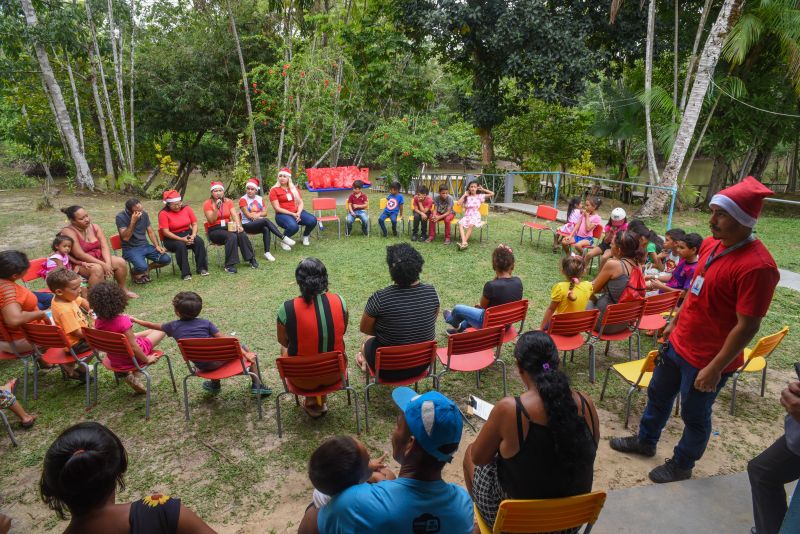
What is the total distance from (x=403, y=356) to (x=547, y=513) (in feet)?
5.86

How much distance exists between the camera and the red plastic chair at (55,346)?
13.3 feet

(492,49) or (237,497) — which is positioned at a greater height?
(492,49)

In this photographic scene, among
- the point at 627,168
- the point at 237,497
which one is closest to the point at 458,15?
the point at 627,168

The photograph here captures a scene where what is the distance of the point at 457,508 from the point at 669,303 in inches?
158

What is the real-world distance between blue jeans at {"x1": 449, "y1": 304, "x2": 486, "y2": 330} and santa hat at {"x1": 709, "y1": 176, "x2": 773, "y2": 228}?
8.52 ft

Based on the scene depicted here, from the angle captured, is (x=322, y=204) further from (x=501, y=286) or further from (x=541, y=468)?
(x=541, y=468)

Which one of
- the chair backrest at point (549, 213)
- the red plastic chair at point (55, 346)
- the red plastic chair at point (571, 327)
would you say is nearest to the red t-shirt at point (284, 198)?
the chair backrest at point (549, 213)

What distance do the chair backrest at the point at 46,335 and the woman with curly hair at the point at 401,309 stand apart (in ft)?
8.69

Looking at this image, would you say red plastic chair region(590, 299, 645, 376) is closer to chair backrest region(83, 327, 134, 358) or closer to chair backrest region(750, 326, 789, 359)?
chair backrest region(750, 326, 789, 359)

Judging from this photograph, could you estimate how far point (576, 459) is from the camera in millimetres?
2061

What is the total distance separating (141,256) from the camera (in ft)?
24.4

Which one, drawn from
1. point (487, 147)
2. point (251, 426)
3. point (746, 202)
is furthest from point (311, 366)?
point (487, 147)

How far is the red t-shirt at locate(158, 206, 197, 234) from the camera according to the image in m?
7.73

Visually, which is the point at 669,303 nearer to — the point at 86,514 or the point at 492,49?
the point at 86,514
